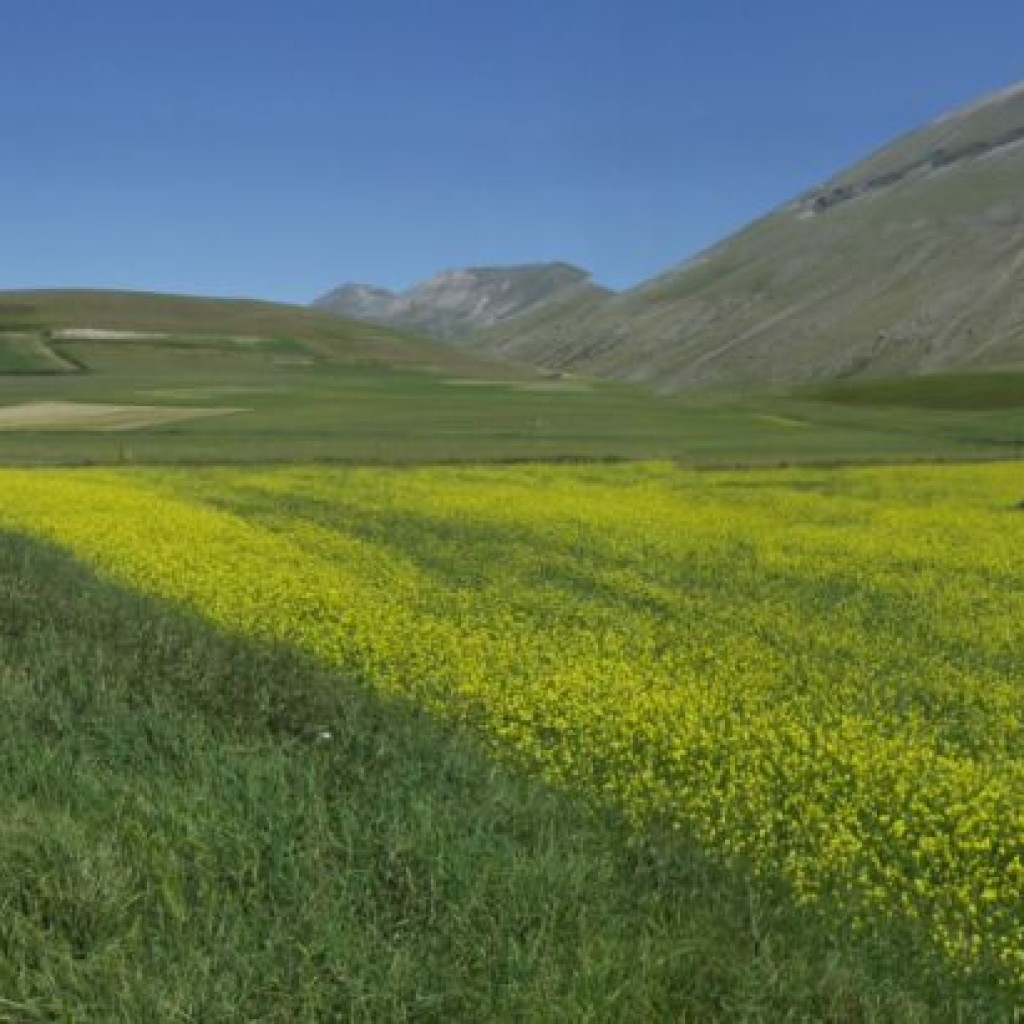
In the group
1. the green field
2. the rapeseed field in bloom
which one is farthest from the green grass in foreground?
Answer: the rapeseed field in bloom

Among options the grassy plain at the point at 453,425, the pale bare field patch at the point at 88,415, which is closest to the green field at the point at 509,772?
the grassy plain at the point at 453,425

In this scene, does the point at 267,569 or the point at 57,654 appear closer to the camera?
the point at 57,654

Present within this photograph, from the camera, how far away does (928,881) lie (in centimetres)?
836

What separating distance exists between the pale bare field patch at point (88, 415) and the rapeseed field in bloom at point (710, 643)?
38960 mm

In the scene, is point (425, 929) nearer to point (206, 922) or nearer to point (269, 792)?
point (206, 922)

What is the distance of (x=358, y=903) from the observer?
6.98 metres

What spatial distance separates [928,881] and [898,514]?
917 inches

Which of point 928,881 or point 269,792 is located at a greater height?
point 269,792

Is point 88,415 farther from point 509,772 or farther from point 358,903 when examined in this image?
point 358,903

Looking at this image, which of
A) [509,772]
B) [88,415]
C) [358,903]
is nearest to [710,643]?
[509,772]

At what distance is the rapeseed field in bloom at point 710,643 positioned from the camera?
8.84 metres

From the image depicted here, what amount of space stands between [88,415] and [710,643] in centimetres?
7013

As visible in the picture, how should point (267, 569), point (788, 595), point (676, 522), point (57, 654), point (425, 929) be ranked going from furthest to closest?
point (676, 522)
point (267, 569)
point (788, 595)
point (57, 654)
point (425, 929)

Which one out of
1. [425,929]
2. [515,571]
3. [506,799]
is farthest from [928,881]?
[515,571]
